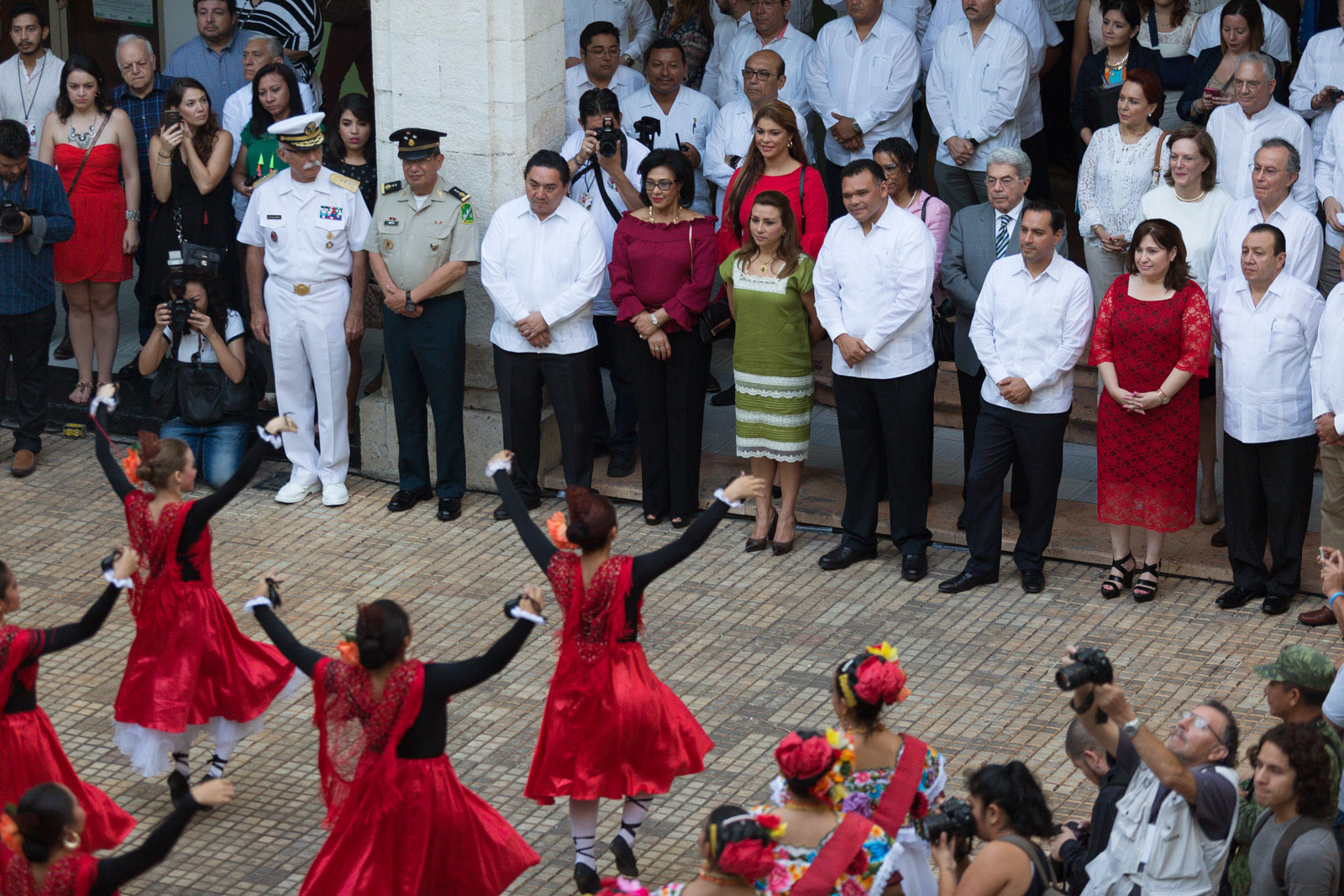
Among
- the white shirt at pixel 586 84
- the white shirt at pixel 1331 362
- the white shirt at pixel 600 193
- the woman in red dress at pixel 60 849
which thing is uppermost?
the white shirt at pixel 586 84

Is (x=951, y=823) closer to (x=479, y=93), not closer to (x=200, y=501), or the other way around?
(x=200, y=501)

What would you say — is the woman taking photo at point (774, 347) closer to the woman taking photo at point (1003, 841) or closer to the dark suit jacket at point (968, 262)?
the dark suit jacket at point (968, 262)

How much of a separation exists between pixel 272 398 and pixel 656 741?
536 centimetres

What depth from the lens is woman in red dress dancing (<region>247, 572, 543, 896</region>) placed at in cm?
528

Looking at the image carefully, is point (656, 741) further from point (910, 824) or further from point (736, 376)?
point (736, 376)

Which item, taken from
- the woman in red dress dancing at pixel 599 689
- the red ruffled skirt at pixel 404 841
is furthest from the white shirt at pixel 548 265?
the red ruffled skirt at pixel 404 841

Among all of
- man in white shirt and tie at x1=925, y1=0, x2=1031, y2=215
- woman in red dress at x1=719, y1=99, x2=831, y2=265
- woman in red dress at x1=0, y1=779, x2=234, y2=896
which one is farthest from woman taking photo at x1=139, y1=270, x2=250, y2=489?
woman in red dress at x1=0, y1=779, x2=234, y2=896

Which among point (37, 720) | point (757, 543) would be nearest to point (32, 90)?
point (757, 543)

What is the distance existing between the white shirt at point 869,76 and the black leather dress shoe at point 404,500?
3209 mm

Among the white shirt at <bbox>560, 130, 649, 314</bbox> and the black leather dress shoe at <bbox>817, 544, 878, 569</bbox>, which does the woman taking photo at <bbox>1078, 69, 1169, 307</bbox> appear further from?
the white shirt at <bbox>560, 130, 649, 314</bbox>

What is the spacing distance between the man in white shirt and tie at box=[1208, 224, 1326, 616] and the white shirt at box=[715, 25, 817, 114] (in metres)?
3.50

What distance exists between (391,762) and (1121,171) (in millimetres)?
5355

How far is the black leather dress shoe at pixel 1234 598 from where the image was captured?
8273 millimetres

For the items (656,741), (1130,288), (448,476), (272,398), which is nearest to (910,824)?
(656,741)
